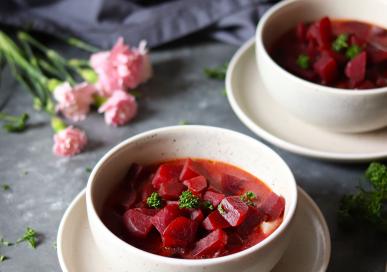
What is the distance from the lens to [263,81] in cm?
219

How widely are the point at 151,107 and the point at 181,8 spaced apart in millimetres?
472

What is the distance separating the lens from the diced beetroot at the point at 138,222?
155cm

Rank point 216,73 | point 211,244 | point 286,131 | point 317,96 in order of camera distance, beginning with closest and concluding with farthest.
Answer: point 211,244 < point 317,96 < point 286,131 < point 216,73

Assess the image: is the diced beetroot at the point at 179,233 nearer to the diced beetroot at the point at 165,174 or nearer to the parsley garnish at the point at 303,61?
the diced beetroot at the point at 165,174

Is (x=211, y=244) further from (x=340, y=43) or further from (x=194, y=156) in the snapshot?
(x=340, y=43)

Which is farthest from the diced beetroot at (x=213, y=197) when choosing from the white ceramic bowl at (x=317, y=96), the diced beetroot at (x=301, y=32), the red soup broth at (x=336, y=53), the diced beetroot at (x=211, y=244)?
the diced beetroot at (x=301, y=32)

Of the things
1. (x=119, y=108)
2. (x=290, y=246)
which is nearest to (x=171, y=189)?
(x=290, y=246)

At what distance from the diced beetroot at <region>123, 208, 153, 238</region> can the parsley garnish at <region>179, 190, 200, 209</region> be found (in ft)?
0.27

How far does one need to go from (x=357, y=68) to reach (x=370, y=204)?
1.49ft

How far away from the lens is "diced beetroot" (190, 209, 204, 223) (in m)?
1.56

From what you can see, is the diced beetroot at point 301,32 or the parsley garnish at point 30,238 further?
the diced beetroot at point 301,32

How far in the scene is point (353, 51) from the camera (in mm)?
2131

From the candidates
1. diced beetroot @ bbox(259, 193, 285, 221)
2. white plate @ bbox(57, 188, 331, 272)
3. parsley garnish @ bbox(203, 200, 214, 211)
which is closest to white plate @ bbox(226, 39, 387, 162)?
white plate @ bbox(57, 188, 331, 272)

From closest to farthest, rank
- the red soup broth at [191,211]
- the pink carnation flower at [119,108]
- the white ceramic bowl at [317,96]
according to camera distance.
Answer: the red soup broth at [191,211]
the white ceramic bowl at [317,96]
the pink carnation flower at [119,108]
